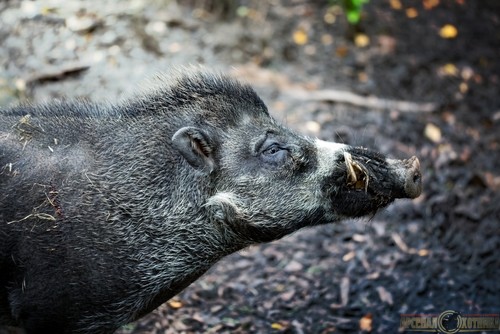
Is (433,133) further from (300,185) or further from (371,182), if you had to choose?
A: (300,185)

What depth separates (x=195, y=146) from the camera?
5.00 meters

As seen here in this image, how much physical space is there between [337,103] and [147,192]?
508cm

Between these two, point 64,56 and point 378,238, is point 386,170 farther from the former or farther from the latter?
point 64,56

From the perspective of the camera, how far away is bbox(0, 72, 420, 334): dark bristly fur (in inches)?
181

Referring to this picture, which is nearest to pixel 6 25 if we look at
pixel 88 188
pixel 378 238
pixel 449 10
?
pixel 88 188

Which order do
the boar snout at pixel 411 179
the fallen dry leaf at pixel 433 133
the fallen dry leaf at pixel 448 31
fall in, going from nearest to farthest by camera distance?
1. the boar snout at pixel 411 179
2. the fallen dry leaf at pixel 433 133
3. the fallen dry leaf at pixel 448 31

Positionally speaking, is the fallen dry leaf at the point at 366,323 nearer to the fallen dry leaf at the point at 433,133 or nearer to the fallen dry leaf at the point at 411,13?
the fallen dry leaf at the point at 433,133

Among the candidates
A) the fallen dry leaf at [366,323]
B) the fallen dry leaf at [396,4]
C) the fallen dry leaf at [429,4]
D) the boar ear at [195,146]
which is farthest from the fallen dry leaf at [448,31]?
the boar ear at [195,146]

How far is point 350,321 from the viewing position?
250 inches

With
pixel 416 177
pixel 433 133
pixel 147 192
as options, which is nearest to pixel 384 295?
pixel 416 177

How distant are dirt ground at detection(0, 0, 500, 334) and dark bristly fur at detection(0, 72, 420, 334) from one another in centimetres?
72

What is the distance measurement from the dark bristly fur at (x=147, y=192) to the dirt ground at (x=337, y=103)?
720 millimetres

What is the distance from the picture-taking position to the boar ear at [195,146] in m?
4.97

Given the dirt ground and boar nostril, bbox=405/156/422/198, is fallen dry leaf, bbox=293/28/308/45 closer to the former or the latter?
the dirt ground
